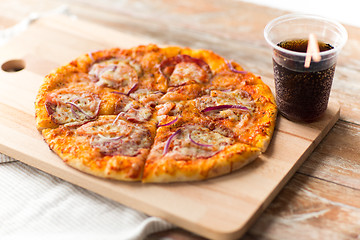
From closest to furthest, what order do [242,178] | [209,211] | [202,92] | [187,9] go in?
[209,211]
[242,178]
[202,92]
[187,9]

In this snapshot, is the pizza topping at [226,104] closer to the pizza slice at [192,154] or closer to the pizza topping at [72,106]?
the pizza slice at [192,154]

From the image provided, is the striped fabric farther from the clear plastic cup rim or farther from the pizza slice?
the clear plastic cup rim

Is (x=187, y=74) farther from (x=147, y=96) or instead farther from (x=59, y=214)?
(x=59, y=214)

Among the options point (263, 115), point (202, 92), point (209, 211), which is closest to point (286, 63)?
point (263, 115)

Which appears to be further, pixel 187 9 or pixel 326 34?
pixel 187 9

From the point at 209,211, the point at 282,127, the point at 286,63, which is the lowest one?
the point at 209,211

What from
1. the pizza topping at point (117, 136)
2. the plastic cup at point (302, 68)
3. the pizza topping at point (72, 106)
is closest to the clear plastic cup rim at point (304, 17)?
the plastic cup at point (302, 68)

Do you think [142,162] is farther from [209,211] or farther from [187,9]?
[187,9]

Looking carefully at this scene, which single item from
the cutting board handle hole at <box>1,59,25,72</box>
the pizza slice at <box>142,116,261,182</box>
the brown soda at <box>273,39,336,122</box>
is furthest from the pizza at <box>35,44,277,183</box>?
the cutting board handle hole at <box>1,59,25,72</box>
